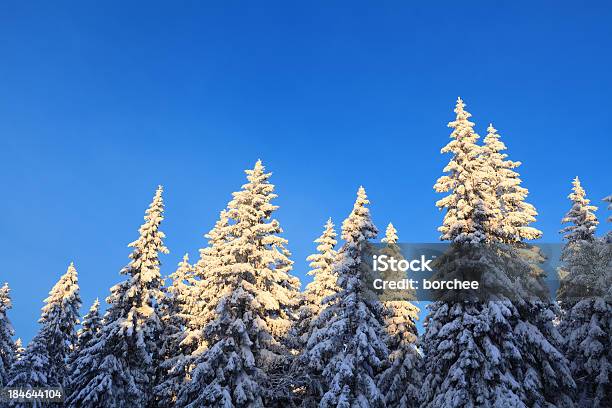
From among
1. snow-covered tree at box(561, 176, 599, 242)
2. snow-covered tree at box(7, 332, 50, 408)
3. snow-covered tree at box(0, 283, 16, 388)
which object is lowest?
snow-covered tree at box(7, 332, 50, 408)

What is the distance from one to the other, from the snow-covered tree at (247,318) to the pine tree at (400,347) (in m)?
6.75

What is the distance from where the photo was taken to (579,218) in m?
32.4

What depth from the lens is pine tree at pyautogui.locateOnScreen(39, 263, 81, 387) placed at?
44.9 m

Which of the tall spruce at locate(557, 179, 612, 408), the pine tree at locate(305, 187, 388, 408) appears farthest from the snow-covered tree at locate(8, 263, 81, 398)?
the tall spruce at locate(557, 179, 612, 408)

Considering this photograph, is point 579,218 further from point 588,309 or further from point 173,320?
point 173,320

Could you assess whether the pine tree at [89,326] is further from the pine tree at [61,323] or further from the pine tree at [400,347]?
the pine tree at [400,347]

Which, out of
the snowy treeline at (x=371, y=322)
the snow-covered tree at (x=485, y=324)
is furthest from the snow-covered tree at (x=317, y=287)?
the snow-covered tree at (x=485, y=324)

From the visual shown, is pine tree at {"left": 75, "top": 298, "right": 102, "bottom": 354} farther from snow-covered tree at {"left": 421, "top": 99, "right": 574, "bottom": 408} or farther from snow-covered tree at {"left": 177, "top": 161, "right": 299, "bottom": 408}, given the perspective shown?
snow-covered tree at {"left": 421, "top": 99, "right": 574, "bottom": 408}

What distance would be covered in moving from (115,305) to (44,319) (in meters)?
16.2

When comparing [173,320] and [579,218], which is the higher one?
[579,218]

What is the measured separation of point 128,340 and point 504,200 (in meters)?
24.0

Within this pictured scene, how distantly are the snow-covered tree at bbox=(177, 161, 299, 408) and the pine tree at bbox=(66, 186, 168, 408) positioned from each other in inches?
301

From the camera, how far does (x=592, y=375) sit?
28641 millimetres

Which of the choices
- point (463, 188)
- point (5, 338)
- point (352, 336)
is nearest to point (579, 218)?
point (463, 188)
